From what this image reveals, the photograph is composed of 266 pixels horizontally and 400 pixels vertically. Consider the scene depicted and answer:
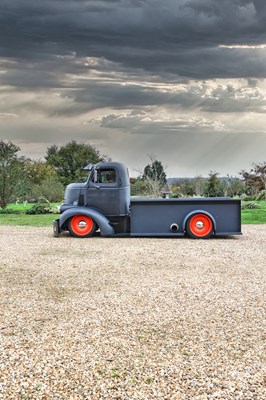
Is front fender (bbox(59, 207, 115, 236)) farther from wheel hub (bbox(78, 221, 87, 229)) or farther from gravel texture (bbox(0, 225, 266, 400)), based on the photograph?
gravel texture (bbox(0, 225, 266, 400))


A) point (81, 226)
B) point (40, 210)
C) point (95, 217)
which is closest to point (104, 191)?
point (95, 217)

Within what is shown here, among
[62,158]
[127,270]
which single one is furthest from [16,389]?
[62,158]

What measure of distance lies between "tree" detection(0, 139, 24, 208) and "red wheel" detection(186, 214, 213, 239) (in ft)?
48.4

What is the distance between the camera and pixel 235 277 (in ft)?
27.6

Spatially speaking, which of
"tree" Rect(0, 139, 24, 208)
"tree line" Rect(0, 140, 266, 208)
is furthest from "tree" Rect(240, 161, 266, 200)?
"tree" Rect(0, 139, 24, 208)

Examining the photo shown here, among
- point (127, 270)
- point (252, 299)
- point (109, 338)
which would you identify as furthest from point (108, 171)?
point (109, 338)

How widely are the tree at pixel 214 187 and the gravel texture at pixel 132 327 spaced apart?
2766 cm

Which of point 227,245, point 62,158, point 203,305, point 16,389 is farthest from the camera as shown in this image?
point 62,158

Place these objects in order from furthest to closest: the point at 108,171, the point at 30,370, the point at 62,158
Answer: the point at 62,158 < the point at 108,171 < the point at 30,370

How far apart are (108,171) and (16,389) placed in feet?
33.2

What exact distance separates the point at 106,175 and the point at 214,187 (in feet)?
84.5

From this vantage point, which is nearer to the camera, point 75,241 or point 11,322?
point 11,322

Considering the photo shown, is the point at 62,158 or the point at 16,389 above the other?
the point at 62,158

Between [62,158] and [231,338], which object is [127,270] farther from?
[62,158]
